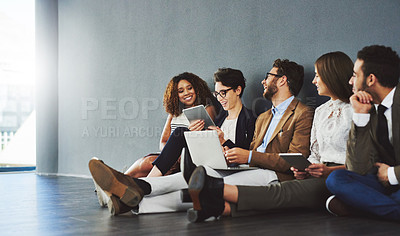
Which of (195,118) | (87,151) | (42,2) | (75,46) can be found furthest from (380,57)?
(42,2)

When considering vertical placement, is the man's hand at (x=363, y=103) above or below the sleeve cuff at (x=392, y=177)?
above

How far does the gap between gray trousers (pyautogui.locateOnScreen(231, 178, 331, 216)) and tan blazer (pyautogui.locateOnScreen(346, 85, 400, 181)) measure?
26cm

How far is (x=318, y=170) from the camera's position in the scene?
2477mm

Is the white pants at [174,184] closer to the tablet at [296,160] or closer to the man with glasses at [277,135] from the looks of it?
the man with glasses at [277,135]

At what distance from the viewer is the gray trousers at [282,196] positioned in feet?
7.63

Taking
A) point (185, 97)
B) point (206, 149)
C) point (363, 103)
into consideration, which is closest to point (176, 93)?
point (185, 97)

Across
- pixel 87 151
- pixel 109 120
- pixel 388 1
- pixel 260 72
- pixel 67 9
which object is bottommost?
pixel 87 151

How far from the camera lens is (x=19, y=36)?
24.1ft

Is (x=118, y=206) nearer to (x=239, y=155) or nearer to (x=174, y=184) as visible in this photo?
(x=174, y=184)

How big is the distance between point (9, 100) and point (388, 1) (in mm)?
6263

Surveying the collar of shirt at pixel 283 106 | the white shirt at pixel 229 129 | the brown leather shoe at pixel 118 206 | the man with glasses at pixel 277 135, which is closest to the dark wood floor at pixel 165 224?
the brown leather shoe at pixel 118 206

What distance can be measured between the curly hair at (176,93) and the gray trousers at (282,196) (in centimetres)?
160

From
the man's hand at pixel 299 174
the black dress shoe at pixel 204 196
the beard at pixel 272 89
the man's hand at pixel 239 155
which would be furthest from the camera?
the beard at pixel 272 89

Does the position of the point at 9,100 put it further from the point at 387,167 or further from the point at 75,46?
the point at 387,167
